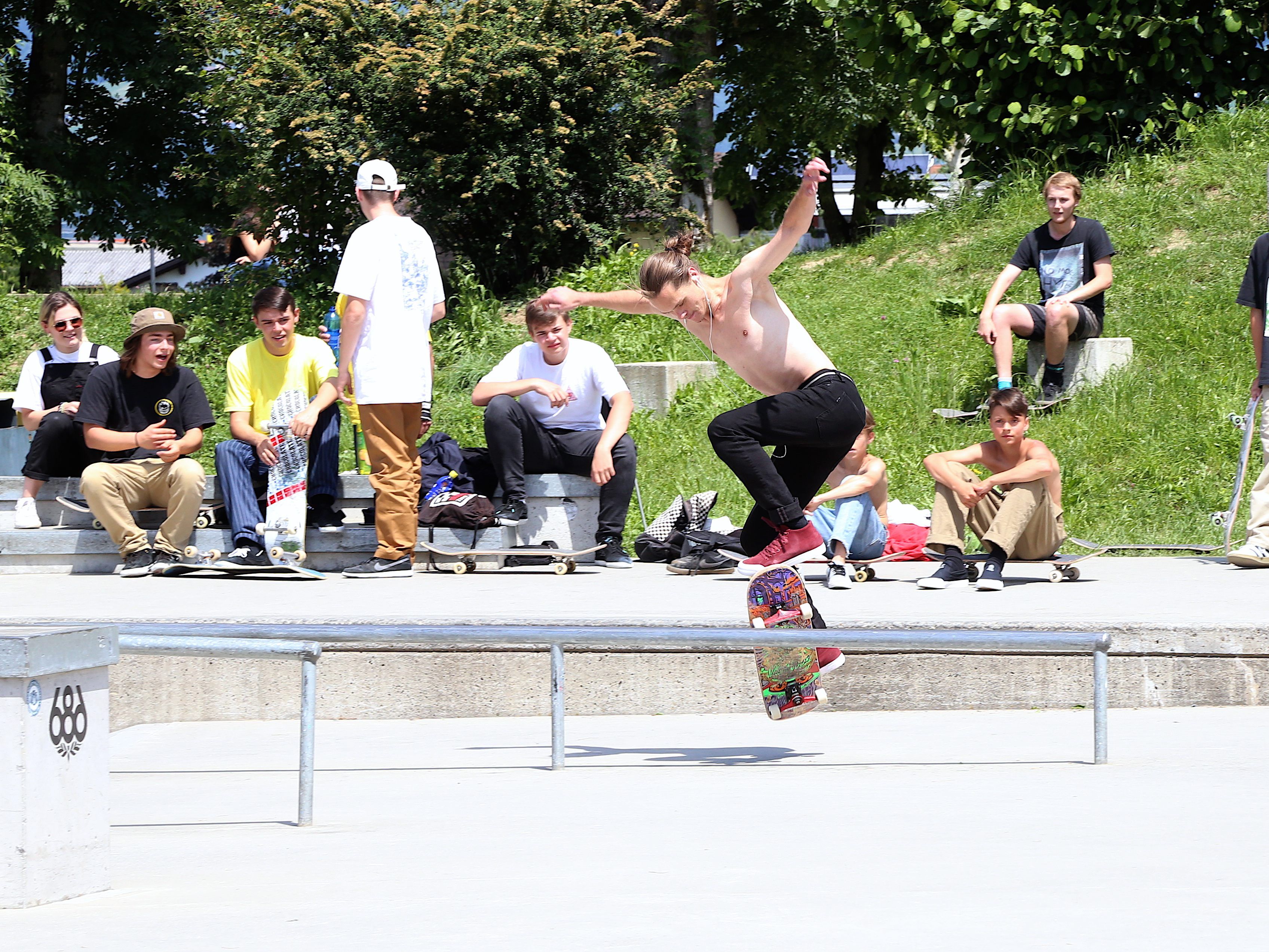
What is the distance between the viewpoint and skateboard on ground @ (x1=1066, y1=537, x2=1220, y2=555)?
27.7 ft

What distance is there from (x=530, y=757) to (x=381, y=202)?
390cm

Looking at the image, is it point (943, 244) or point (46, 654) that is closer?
point (46, 654)

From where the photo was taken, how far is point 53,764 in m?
3.23

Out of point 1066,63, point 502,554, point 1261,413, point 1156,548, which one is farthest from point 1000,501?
point 1066,63

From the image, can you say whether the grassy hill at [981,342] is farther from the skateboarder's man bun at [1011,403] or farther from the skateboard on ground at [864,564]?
the skateboarder's man bun at [1011,403]

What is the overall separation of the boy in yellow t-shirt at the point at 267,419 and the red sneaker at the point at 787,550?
3641 mm

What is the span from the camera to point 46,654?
3.20m

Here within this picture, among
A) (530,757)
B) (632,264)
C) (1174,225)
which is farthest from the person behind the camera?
(632,264)

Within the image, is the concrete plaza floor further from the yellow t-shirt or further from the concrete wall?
the yellow t-shirt

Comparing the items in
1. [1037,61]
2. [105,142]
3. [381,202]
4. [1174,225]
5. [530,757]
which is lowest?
[530,757]

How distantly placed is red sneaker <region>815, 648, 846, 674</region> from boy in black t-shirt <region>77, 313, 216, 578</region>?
4286 millimetres

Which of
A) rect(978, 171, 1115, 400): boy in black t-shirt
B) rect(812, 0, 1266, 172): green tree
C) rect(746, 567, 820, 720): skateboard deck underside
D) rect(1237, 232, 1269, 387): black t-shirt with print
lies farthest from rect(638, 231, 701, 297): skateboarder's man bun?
rect(812, 0, 1266, 172): green tree

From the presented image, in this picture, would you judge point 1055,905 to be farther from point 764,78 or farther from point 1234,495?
point 764,78

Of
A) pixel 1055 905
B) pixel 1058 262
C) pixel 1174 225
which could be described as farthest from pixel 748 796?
pixel 1174 225
